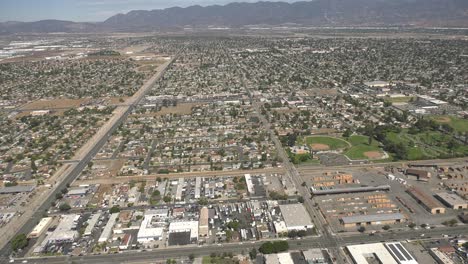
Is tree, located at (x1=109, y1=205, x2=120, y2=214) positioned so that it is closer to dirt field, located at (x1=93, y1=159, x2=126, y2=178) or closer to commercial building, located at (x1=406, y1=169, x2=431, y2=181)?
dirt field, located at (x1=93, y1=159, x2=126, y2=178)

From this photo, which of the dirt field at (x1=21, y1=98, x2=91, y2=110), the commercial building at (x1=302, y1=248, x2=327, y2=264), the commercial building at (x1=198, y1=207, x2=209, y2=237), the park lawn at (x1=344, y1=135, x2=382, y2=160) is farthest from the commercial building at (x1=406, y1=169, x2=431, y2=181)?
the dirt field at (x1=21, y1=98, x2=91, y2=110)

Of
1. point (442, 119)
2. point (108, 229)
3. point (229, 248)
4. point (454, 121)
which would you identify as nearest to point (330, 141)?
point (442, 119)

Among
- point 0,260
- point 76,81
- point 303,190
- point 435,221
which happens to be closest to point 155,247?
point 0,260

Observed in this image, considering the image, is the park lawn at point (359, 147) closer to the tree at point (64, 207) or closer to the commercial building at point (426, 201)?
the commercial building at point (426, 201)

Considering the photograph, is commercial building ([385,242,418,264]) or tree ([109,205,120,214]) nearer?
commercial building ([385,242,418,264])

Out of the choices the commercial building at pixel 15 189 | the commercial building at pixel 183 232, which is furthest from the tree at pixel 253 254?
the commercial building at pixel 15 189

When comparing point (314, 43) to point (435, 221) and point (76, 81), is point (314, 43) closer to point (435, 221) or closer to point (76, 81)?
point (76, 81)
